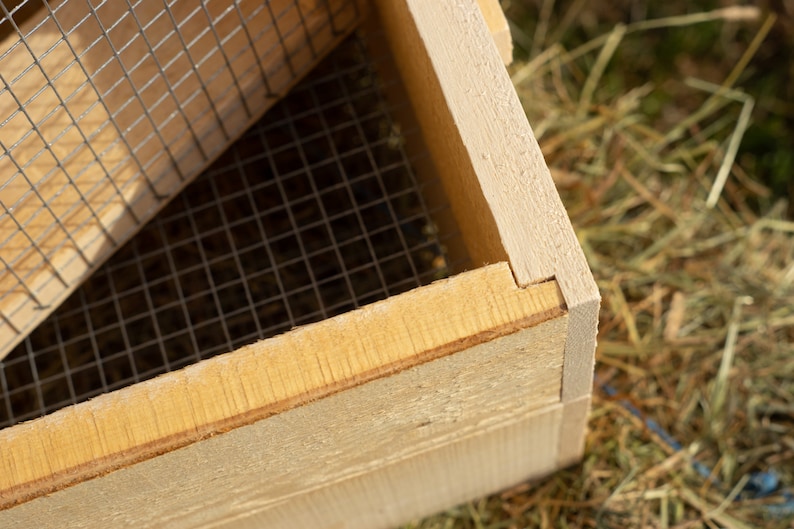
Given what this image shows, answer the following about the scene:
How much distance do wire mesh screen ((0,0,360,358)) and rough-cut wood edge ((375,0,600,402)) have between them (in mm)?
194

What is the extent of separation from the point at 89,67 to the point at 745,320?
87cm

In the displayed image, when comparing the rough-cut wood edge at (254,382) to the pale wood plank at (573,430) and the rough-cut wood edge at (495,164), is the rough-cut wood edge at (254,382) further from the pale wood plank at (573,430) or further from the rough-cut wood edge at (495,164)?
the pale wood plank at (573,430)

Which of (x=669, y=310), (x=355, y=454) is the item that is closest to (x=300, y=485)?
(x=355, y=454)

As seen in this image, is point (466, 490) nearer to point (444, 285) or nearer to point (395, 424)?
point (395, 424)

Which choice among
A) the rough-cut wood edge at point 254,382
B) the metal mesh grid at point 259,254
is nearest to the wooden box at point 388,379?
the rough-cut wood edge at point 254,382

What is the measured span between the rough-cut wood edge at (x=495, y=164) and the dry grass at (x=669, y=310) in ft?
1.29

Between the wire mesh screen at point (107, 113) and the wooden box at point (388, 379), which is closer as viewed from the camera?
the wooden box at point (388, 379)

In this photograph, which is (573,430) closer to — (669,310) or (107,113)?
(669,310)

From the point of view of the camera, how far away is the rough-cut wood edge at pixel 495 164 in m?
0.68

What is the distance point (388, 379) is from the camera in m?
0.68

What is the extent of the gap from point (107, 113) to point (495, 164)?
1.24ft

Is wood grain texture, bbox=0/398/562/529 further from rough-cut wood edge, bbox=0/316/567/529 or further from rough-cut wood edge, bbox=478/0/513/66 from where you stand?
rough-cut wood edge, bbox=478/0/513/66

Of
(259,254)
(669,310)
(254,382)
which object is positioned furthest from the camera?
(669,310)

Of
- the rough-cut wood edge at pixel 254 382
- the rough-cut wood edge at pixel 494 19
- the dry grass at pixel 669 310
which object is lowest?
the dry grass at pixel 669 310
